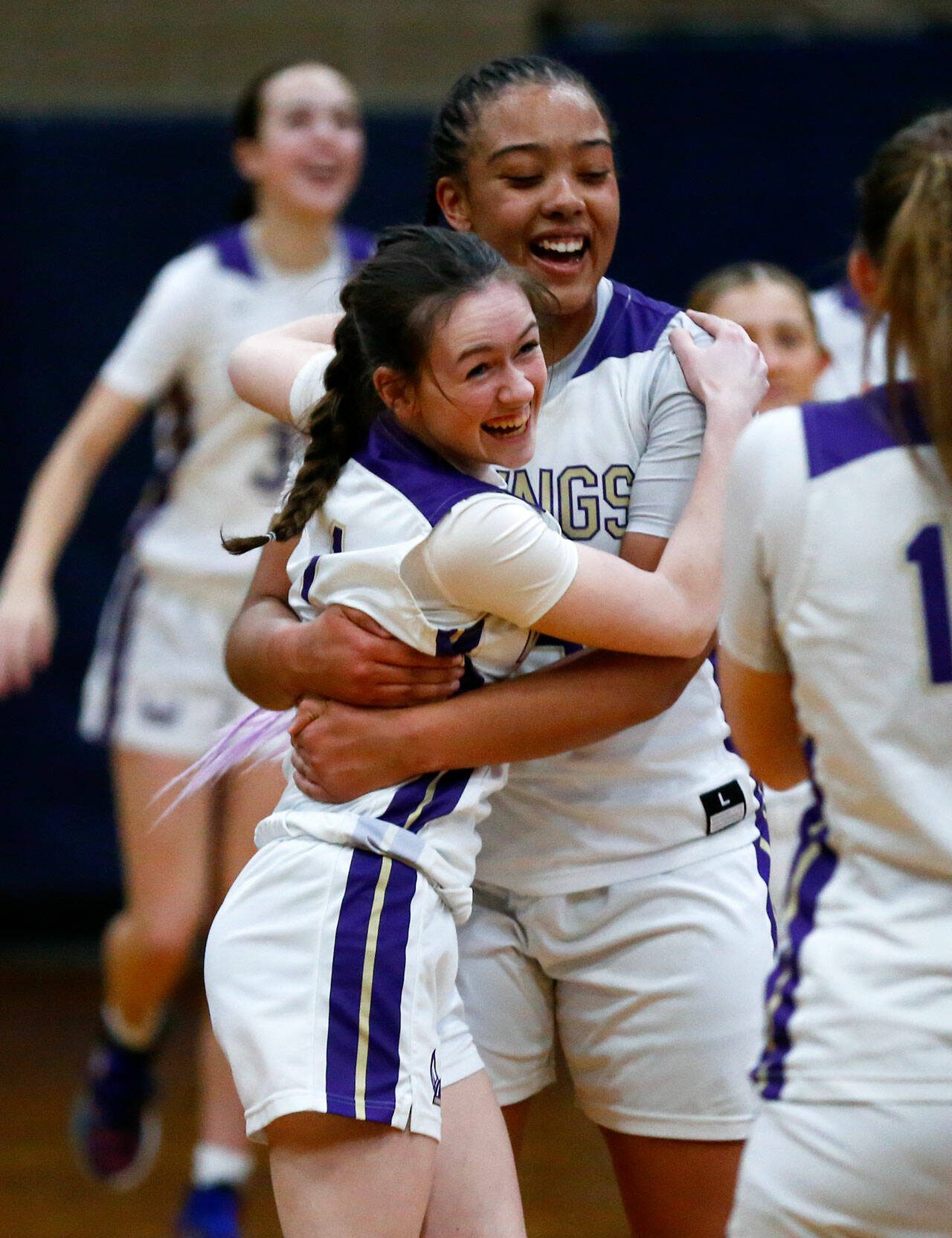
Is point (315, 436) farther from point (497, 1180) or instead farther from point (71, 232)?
point (71, 232)

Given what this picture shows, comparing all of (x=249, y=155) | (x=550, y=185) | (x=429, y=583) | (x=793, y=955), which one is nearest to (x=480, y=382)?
(x=429, y=583)

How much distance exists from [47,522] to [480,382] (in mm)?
2286

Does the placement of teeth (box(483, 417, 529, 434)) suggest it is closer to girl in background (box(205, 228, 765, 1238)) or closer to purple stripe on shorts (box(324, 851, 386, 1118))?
girl in background (box(205, 228, 765, 1238))

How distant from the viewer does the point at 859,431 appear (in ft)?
5.11

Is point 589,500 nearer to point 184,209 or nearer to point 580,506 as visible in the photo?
point 580,506

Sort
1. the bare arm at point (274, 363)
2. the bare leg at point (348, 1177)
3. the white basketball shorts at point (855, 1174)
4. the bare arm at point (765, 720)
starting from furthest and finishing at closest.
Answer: the bare arm at point (274, 363) → the bare leg at point (348, 1177) → the bare arm at point (765, 720) → the white basketball shorts at point (855, 1174)

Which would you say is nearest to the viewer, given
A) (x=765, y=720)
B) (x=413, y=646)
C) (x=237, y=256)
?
(x=765, y=720)

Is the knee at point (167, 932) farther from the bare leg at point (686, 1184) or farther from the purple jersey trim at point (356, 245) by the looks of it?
the bare leg at point (686, 1184)

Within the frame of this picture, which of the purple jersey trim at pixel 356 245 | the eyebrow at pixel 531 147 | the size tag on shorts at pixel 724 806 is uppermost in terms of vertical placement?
the purple jersey trim at pixel 356 245

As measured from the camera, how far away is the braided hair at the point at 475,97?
2125 mm

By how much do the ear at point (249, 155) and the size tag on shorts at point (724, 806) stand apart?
8.42ft

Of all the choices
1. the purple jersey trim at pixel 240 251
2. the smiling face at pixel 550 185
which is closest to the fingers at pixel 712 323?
the smiling face at pixel 550 185

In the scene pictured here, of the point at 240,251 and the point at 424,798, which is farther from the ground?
the point at 240,251

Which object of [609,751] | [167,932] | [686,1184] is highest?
[609,751]
